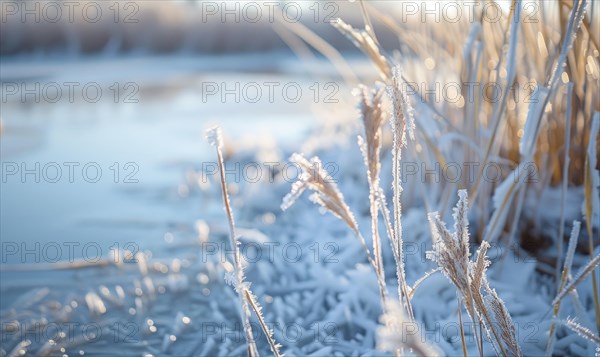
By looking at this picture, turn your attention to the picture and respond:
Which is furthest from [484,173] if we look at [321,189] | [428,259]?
[321,189]

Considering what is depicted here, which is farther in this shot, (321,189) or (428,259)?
(428,259)

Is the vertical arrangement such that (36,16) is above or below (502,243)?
A: above

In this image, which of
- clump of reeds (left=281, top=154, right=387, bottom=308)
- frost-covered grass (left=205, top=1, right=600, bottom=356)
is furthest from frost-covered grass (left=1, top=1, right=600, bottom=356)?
clump of reeds (left=281, top=154, right=387, bottom=308)

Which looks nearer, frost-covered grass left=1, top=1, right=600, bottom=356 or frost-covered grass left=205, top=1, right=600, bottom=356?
frost-covered grass left=205, top=1, right=600, bottom=356

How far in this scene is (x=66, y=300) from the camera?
120 cm

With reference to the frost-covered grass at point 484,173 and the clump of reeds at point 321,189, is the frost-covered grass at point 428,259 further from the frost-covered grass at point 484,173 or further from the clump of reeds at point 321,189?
the clump of reeds at point 321,189

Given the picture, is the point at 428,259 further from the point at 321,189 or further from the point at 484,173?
the point at 321,189

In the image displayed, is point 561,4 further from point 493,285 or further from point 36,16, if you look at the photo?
point 36,16

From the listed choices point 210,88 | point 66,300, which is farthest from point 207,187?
point 210,88

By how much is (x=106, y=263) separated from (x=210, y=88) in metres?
3.79

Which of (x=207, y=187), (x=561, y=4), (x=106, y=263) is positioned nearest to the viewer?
(x=561, y=4)

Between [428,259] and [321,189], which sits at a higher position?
[321,189]

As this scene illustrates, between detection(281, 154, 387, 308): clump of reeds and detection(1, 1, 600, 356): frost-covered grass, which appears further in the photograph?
detection(1, 1, 600, 356): frost-covered grass

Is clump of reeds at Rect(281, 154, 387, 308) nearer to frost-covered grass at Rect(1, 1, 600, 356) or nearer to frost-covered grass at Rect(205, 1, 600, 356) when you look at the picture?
frost-covered grass at Rect(205, 1, 600, 356)
